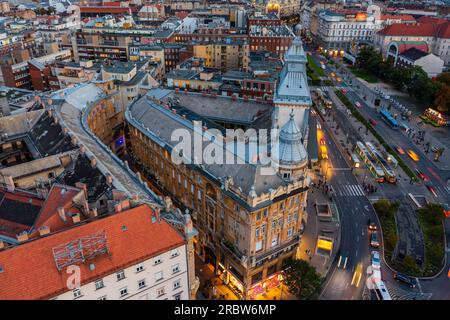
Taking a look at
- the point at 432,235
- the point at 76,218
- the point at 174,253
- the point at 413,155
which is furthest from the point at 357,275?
the point at 413,155

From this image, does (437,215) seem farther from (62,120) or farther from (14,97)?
(14,97)

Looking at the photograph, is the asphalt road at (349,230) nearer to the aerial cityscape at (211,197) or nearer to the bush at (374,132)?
the aerial cityscape at (211,197)

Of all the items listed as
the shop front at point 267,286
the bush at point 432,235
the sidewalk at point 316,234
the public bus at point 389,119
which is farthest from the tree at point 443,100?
the shop front at point 267,286

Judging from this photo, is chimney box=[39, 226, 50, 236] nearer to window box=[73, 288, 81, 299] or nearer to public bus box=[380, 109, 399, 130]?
window box=[73, 288, 81, 299]

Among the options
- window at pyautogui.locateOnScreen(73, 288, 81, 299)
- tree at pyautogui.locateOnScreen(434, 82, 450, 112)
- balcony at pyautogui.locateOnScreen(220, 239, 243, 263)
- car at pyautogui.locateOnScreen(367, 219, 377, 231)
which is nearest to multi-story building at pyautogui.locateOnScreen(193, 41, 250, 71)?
tree at pyautogui.locateOnScreen(434, 82, 450, 112)

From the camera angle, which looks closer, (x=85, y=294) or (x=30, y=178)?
(x=85, y=294)

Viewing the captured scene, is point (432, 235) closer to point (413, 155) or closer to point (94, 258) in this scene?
point (413, 155)

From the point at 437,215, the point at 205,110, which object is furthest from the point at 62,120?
the point at 437,215
